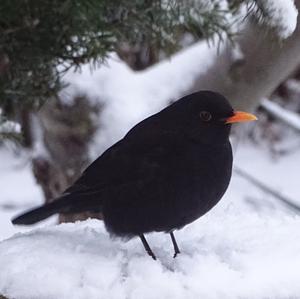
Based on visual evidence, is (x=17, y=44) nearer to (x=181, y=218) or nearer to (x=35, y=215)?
A: (x=35, y=215)

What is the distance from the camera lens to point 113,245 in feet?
6.27

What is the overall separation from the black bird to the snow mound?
0.06m

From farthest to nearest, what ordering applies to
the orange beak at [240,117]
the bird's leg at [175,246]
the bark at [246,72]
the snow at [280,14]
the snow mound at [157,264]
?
the bark at [246,72] → the orange beak at [240,117] → the bird's leg at [175,246] → the snow at [280,14] → the snow mound at [157,264]

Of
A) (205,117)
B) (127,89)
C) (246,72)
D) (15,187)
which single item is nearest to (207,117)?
(205,117)

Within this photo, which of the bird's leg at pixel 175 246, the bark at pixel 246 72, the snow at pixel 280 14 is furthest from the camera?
the bark at pixel 246 72

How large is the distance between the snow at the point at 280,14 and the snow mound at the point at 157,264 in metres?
0.47

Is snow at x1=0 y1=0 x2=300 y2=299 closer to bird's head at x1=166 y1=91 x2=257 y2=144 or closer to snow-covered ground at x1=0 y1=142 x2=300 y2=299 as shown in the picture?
snow-covered ground at x1=0 y1=142 x2=300 y2=299

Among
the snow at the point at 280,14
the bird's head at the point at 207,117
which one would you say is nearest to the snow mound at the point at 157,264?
the bird's head at the point at 207,117

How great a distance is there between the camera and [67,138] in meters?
2.89

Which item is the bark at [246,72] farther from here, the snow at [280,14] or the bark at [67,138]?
the snow at [280,14]

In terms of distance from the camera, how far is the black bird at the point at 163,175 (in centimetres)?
194

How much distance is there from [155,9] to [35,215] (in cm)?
60

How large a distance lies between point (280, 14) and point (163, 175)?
45 cm

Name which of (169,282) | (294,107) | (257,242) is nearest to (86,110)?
(257,242)
